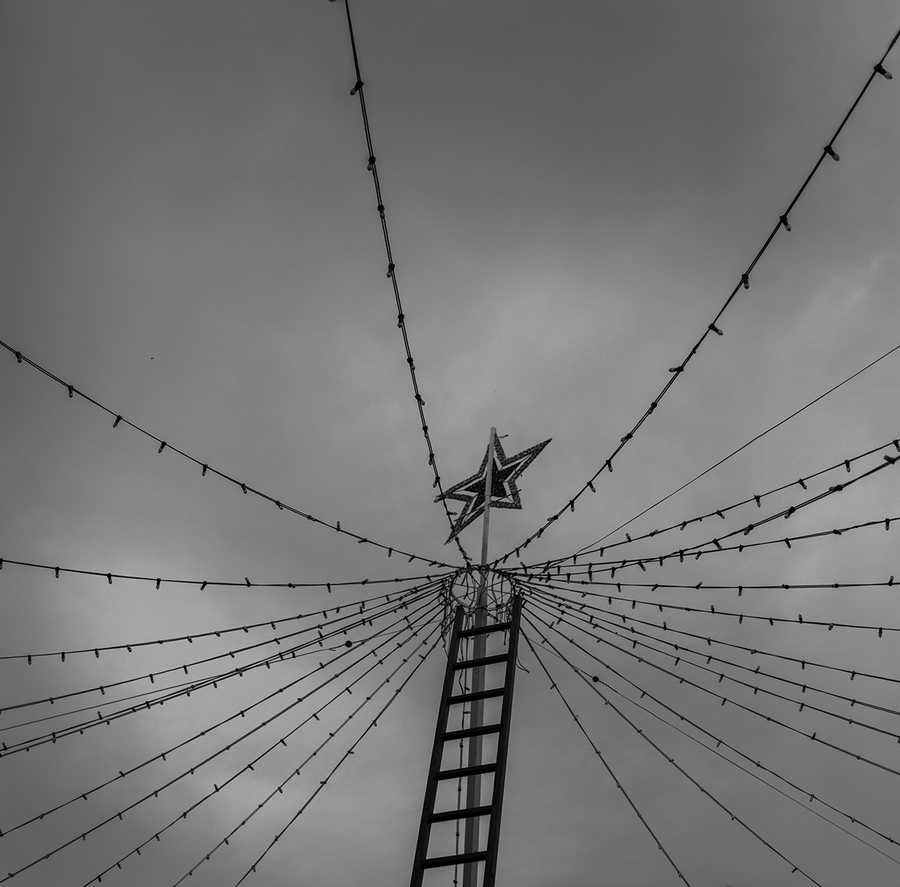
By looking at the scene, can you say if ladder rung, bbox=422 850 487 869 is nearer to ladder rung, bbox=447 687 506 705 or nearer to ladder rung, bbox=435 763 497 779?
ladder rung, bbox=435 763 497 779

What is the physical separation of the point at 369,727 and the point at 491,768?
4.68m

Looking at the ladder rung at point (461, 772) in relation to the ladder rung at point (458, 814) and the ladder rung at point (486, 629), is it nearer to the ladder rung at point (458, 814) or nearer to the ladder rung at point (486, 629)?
the ladder rung at point (458, 814)

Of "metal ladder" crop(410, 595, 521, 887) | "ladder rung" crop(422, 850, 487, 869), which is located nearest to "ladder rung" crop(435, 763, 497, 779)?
"metal ladder" crop(410, 595, 521, 887)

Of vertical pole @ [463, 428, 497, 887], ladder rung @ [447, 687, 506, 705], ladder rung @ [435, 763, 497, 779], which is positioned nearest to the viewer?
ladder rung @ [435, 763, 497, 779]

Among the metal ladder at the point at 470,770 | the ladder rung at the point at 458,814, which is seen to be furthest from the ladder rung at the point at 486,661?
the ladder rung at the point at 458,814

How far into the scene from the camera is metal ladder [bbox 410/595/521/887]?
680cm

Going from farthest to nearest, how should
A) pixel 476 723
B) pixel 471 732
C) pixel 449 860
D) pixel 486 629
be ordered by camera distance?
1. pixel 476 723
2. pixel 486 629
3. pixel 471 732
4. pixel 449 860

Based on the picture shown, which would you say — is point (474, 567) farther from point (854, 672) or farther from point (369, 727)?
point (854, 672)

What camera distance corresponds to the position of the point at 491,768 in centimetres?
722

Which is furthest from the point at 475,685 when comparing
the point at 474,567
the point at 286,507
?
the point at 286,507

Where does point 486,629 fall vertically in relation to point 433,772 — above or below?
above

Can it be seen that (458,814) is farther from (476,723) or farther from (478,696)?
(476,723)

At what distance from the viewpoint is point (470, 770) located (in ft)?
24.3

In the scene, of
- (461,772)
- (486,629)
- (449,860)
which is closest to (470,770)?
(461,772)
